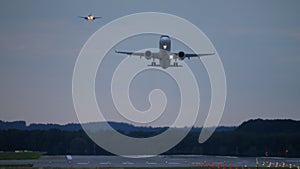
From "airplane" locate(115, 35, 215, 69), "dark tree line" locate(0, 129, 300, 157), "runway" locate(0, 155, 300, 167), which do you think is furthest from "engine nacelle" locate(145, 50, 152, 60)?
"dark tree line" locate(0, 129, 300, 157)

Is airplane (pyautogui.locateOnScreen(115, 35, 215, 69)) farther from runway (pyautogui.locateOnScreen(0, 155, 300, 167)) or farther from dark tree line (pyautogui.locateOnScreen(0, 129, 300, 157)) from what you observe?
dark tree line (pyautogui.locateOnScreen(0, 129, 300, 157))

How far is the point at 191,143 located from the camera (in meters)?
137

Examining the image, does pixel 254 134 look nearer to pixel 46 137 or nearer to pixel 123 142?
pixel 123 142

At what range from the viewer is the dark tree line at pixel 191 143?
124 meters

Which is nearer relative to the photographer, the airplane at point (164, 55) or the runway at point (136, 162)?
the runway at point (136, 162)

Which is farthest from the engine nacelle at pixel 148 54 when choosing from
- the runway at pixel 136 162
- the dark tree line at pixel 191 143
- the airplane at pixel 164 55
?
the dark tree line at pixel 191 143

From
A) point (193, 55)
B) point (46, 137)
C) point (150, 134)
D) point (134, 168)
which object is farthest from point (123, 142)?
point (134, 168)

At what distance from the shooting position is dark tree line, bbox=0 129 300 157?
408ft

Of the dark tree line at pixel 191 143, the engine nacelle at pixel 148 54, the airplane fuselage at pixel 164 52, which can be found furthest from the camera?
the dark tree line at pixel 191 143

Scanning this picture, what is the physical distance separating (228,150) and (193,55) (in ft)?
107

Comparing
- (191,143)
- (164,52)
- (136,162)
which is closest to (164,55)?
(164,52)

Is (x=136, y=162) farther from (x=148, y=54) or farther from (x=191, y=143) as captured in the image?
(x=191, y=143)

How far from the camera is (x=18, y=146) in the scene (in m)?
151

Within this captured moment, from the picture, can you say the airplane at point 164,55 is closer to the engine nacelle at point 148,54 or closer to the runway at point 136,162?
the engine nacelle at point 148,54
